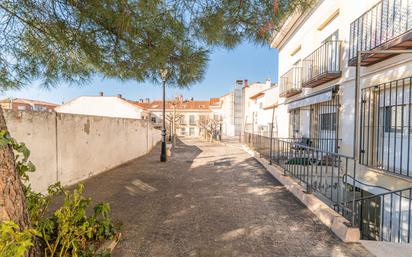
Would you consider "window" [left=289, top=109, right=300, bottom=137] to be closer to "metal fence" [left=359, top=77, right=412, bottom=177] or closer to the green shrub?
"metal fence" [left=359, top=77, right=412, bottom=177]

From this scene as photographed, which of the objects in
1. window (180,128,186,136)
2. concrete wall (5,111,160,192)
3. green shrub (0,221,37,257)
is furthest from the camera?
window (180,128,186,136)

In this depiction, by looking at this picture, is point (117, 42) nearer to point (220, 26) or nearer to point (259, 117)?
point (220, 26)

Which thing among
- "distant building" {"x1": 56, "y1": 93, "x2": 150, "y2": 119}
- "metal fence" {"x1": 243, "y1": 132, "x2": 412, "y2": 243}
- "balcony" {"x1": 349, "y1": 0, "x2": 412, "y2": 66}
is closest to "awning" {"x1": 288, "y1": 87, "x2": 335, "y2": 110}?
"balcony" {"x1": 349, "y1": 0, "x2": 412, "y2": 66}

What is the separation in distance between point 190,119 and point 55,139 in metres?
35.6

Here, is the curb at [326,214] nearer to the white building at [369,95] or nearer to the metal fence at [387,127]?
the white building at [369,95]

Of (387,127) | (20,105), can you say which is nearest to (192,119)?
(20,105)

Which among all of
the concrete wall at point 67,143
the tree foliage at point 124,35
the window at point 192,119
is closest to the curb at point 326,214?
the tree foliage at point 124,35

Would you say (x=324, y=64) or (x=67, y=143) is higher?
(x=324, y=64)

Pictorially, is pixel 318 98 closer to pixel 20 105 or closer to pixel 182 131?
pixel 20 105

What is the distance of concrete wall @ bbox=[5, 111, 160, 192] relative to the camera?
4550 millimetres

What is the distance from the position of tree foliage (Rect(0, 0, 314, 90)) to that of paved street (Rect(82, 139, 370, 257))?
2.50 m

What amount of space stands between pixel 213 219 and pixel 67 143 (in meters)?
4.38

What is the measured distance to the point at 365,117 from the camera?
6.31 metres

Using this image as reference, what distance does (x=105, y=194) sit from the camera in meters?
5.06
